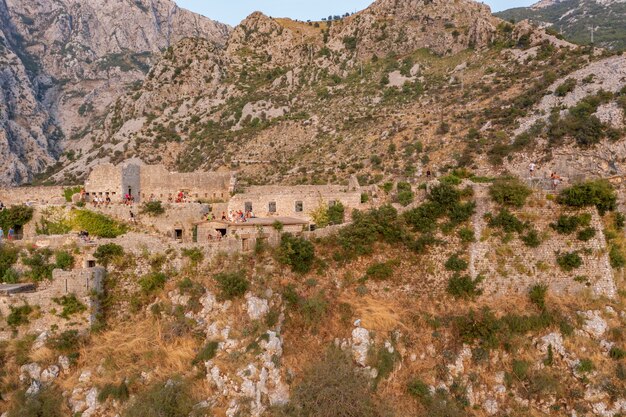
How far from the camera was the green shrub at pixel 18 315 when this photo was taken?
18.8 metres

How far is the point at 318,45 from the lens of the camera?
284ft

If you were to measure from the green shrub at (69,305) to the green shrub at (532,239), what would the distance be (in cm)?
1861

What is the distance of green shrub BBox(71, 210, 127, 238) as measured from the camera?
25.0 meters

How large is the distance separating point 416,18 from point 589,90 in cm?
3840

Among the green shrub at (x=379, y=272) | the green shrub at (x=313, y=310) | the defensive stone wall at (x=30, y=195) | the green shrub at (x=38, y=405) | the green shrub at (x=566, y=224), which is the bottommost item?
the green shrub at (x=38, y=405)

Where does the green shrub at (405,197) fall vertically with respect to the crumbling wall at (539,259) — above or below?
above

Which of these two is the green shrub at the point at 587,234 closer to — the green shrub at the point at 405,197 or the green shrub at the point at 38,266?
the green shrub at the point at 405,197

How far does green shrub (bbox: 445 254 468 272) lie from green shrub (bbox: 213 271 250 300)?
8.87 meters

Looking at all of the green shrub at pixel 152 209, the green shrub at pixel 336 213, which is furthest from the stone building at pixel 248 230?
the green shrub at pixel 152 209

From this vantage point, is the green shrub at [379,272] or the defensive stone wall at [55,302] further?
the green shrub at [379,272]

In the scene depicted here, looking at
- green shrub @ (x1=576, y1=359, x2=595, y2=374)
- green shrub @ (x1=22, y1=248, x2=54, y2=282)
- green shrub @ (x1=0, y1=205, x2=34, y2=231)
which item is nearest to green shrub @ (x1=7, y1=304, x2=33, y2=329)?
green shrub @ (x1=22, y1=248, x2=54, y2=282)

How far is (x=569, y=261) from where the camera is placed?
67.6 feet

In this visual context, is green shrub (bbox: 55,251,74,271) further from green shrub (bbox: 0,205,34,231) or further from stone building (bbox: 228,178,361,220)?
stone building (bbox: 228,178,361,220)

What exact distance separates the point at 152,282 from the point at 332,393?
30.3ft
